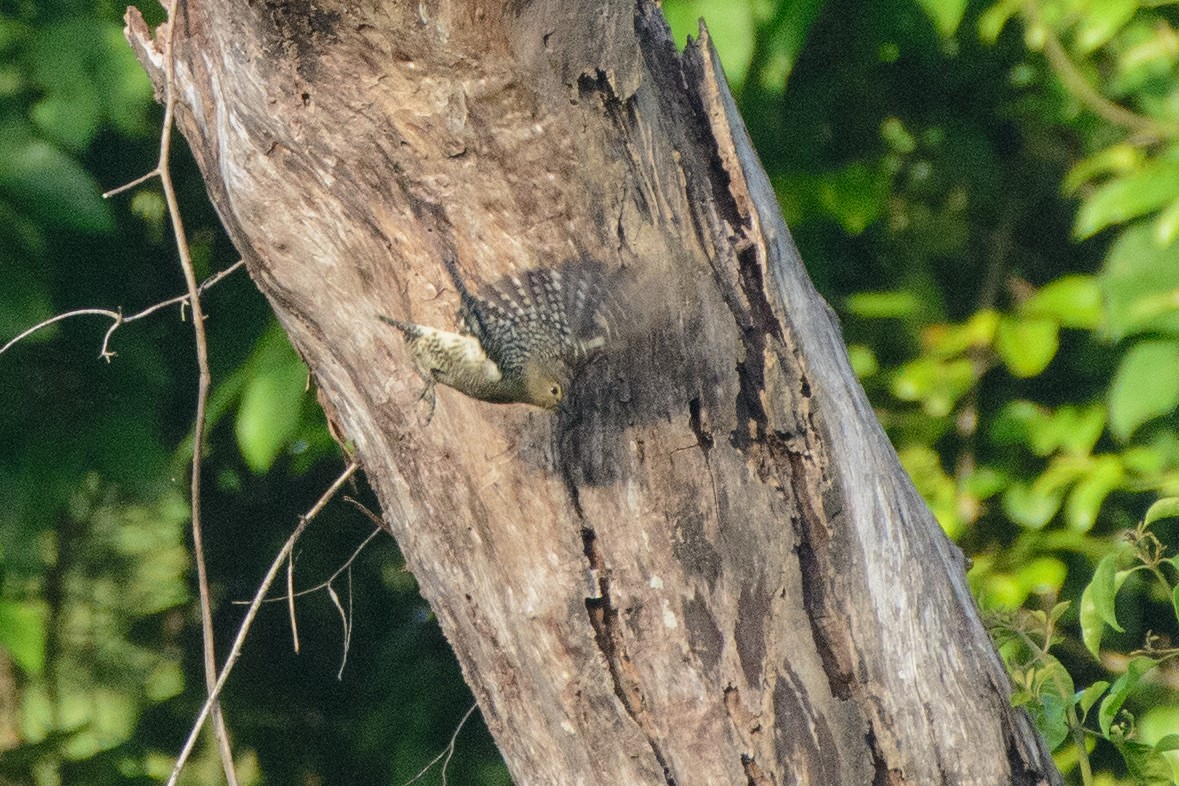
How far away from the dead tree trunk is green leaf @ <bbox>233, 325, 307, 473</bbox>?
84 cm

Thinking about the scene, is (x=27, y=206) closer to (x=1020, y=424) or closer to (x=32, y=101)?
(x=32, y=101)


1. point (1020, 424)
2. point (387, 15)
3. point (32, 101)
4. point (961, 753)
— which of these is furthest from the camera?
point (1020, 424)

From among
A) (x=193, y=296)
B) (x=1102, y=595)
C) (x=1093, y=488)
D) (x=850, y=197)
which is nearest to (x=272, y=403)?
(x=193, y=296)

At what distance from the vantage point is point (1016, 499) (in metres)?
2.73

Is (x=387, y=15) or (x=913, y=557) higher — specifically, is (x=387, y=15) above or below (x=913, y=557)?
above

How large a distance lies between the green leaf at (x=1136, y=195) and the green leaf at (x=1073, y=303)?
276mm

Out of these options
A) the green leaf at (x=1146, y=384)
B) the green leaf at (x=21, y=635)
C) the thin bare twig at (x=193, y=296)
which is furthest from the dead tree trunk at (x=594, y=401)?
the green leaf at (x=21, y=635)

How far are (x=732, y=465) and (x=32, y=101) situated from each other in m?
1.74

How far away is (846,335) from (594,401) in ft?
5.55

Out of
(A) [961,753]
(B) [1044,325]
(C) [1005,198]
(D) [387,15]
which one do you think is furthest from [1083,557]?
(D) [387,15]

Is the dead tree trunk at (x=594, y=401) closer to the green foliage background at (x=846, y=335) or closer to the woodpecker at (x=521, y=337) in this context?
the woodpecker at (x=521, y=337)

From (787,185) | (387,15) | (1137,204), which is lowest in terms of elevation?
(1137,204)

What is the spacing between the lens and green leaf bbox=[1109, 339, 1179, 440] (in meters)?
Result: 2.21

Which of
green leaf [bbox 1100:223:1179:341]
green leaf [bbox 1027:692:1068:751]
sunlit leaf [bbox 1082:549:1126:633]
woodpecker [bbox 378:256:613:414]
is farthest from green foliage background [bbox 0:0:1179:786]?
woodpecker [bbox 378:256:613:414]
